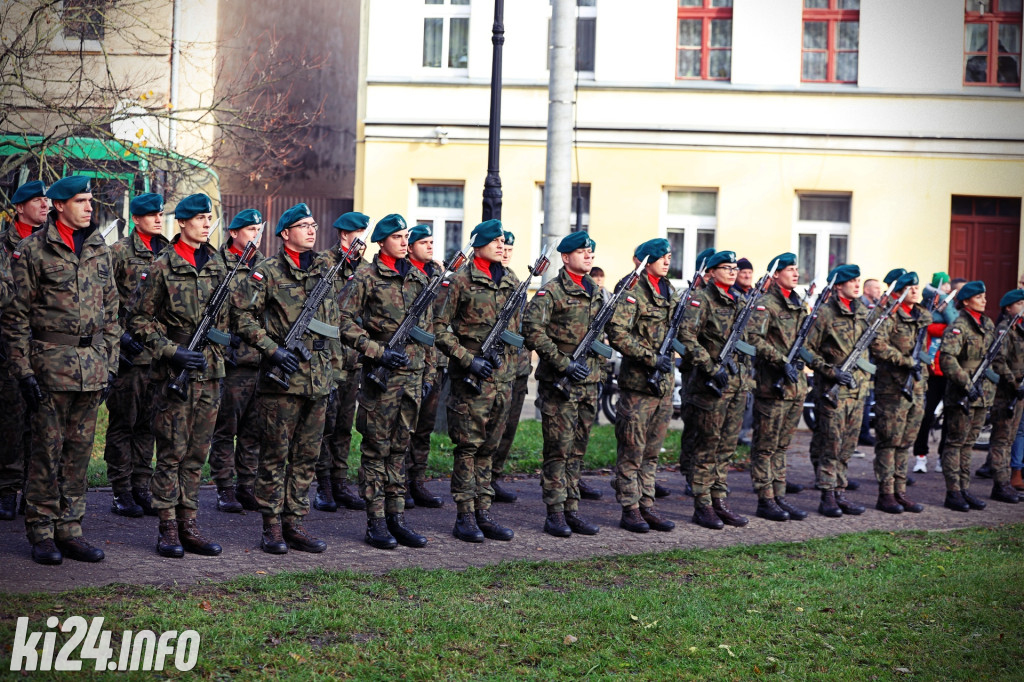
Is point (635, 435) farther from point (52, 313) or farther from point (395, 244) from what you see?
point (52, 313)

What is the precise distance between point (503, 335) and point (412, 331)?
2.32 feet

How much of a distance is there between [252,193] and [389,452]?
18.4m

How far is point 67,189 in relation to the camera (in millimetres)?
7387

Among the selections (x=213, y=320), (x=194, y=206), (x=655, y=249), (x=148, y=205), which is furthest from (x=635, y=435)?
(x=148, y=205)

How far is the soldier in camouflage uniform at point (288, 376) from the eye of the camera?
7961mm

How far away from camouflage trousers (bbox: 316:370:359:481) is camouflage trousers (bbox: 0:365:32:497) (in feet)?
7.43

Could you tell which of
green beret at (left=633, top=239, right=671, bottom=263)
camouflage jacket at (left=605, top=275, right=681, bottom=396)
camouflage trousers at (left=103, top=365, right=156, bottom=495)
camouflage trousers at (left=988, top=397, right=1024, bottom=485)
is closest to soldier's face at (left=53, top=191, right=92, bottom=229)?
camouflage trousers at (left=103, top=365, right=156, bottom=495)

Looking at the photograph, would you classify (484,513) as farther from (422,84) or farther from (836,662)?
(422,84)

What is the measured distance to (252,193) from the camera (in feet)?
84.9

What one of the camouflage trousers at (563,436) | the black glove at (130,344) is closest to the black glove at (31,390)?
the black glove at (130,344)

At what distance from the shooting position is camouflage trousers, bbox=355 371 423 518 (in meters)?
8.43

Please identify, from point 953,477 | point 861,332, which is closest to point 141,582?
point 861,332

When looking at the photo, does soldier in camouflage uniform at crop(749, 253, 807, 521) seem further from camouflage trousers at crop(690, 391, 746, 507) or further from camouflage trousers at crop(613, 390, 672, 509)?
camouflage trousers at crop(613, 390, 672, 509)

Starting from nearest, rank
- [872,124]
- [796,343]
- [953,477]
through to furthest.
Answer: [796,343] → [953,477] → [872,124]
